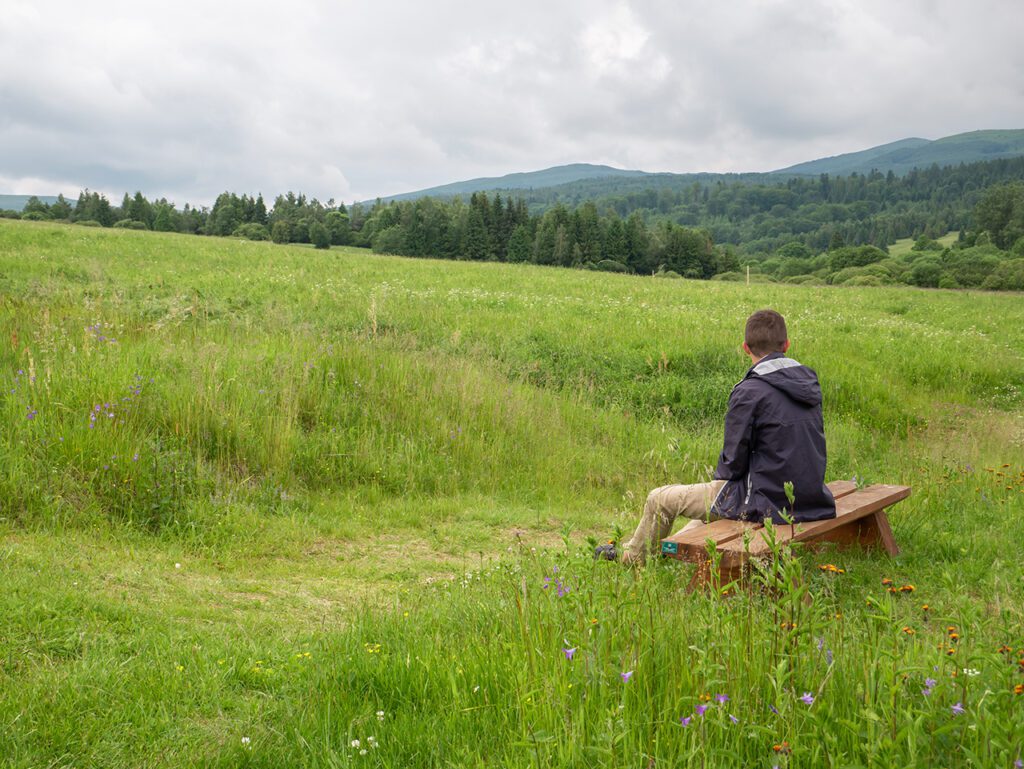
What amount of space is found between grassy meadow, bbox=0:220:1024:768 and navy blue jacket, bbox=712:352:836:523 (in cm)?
67

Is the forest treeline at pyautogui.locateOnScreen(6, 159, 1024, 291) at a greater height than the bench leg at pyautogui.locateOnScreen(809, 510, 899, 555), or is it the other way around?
the forest treeline at pyautogui.locateOnScreen(6, 159, 1024, 291)

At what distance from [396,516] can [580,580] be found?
3486 mm

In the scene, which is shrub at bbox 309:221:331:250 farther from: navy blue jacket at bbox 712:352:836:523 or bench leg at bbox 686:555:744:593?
bench leg at bbox 686:555:744:593

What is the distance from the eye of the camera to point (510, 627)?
12.0 feet

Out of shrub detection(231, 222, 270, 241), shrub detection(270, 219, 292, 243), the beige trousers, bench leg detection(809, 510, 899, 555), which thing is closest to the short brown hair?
the beige trousers

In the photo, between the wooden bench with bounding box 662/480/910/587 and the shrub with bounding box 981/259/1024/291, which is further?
the shrub with bounding box 981/259/1024/291

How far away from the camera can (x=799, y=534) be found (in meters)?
5.14

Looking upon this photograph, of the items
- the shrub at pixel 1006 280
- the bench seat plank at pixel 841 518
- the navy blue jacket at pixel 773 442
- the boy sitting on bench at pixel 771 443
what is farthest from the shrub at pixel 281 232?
the navy blue jacket at pixel 773 442

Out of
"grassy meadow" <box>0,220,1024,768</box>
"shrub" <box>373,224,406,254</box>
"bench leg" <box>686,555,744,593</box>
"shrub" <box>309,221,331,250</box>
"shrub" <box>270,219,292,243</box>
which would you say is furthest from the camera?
"shrub" <box>373,224,406,254</box>

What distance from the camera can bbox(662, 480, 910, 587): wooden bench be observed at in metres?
4.53

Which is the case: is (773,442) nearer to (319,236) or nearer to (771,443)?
(771,443)

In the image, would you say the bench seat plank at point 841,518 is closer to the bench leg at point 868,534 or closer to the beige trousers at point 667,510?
the bench leg at point 868,534

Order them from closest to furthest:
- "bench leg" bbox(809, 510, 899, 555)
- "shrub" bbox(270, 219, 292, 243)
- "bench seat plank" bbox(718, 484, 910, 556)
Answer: "bench seat plank" bbox(718, 484, 910, 556), "bench leg" bbox(809, 510, 899, 555), "shrub" bbox(270, 219, 292, 243)

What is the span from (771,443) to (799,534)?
62 cm
